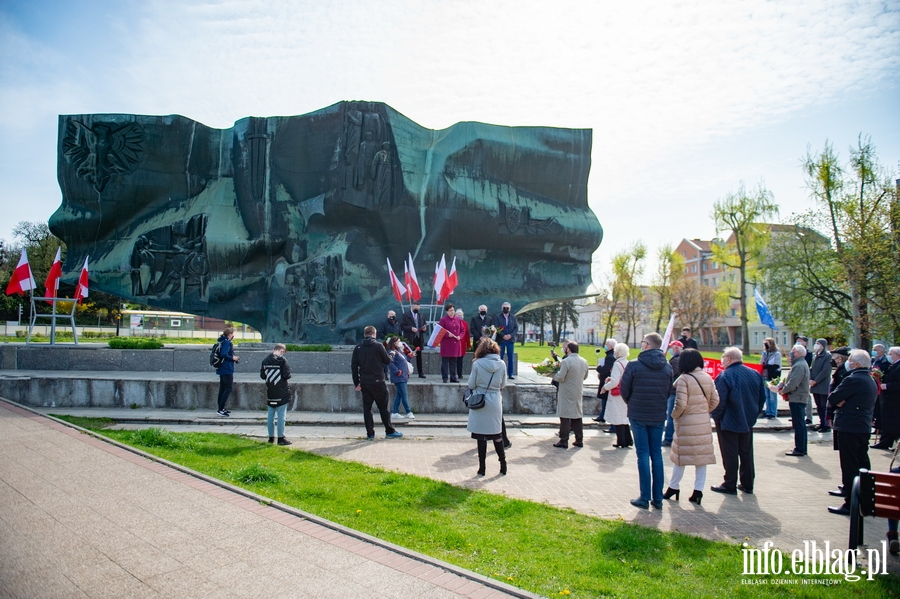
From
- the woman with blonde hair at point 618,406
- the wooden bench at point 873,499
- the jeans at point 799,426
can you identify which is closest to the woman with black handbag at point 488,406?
the woman with blonde hair at point 618,406

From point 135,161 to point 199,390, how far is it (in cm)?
1072

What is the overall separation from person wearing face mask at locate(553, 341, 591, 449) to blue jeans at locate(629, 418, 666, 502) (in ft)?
9.60

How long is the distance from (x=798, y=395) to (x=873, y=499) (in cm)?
565

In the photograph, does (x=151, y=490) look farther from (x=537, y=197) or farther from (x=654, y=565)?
(x=537, y=197)

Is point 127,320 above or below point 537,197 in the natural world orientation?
below

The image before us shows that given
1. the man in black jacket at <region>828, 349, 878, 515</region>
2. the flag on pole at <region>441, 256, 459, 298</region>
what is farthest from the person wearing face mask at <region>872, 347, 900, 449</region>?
the flag on pole at <region>441, 256, 459, 298</region>

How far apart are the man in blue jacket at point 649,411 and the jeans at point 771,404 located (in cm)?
880

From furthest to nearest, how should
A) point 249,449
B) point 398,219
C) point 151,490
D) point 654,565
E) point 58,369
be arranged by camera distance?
point 398,219
point 58,369
point 249,449
point 151,490
point 654,565

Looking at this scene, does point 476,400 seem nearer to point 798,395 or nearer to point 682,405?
point 682,405

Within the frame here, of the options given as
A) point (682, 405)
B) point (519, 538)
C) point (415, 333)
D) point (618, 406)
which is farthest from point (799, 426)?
point (415, 333)

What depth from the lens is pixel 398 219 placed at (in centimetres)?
1992

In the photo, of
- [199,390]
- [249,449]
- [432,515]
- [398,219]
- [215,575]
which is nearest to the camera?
[215,575]

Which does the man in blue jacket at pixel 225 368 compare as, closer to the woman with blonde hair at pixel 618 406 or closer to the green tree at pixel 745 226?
the woman with blonde hair at pixel 618 406

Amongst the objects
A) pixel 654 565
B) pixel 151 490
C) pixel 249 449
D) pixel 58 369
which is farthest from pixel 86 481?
pixel 58 369
